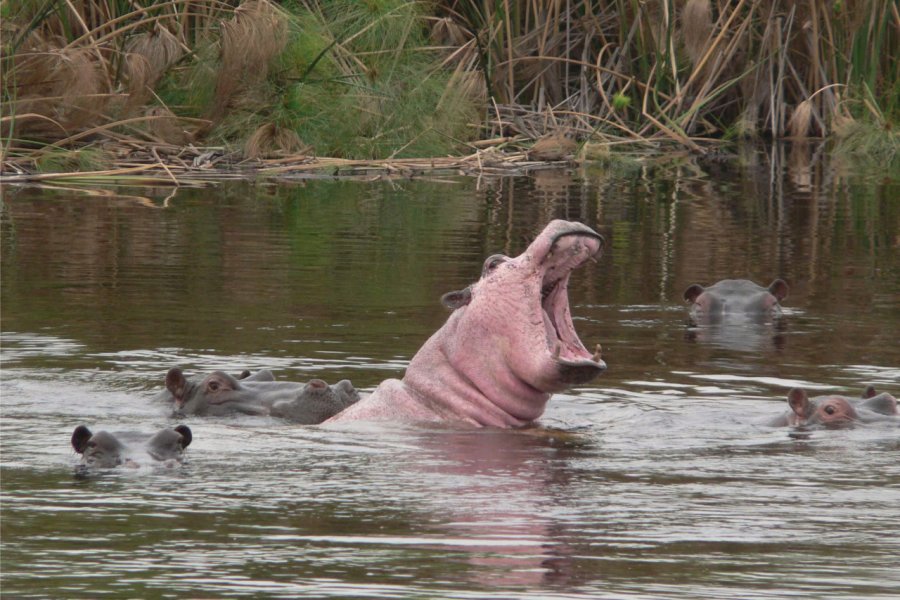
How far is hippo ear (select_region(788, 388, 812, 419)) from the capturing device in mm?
6332

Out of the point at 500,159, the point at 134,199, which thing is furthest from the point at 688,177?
the point at 134,199

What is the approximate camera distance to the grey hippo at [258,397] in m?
6.61

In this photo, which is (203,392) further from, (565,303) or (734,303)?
(734,303)

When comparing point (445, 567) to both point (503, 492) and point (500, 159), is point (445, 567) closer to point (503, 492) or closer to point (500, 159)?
point (503, 492)

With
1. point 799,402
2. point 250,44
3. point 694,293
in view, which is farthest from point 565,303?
point 250,44

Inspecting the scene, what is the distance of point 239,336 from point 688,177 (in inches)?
415

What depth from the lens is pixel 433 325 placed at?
8.89 m

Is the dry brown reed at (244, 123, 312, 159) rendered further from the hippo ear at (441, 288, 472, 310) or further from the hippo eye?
the hippo eye

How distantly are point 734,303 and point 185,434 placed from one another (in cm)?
478

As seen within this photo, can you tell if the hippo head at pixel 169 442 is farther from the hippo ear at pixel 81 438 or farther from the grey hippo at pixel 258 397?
the grey hippo at pixel 258 397

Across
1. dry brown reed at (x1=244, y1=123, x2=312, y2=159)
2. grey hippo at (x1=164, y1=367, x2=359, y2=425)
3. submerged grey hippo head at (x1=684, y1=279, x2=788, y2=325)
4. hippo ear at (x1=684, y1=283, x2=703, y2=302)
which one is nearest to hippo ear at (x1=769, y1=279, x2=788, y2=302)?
submerged grey hippo head at (x1=684, y1=279, x2=788, y2=325)

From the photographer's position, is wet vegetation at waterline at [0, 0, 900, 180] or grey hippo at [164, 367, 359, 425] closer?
grey hippo at [164, 367, 359, 425]

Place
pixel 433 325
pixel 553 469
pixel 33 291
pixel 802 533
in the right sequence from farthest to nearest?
1. pixel 33 291
2. pixel 433 325
3. pixel 553 469
4. pixel 802 533

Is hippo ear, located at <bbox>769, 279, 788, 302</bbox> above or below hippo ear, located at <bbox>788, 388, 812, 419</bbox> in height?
above
